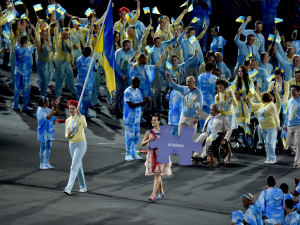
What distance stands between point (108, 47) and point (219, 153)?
140 inches

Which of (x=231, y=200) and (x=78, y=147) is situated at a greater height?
(x=78, y=147)

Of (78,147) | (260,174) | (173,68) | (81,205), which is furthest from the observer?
(173,68)

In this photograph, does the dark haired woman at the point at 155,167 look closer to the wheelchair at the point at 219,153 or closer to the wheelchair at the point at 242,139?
the wheelchair at the point at 219,153

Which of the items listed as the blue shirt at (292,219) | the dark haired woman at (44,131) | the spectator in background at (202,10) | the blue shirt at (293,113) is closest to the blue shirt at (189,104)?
the blue shirt at (293,113)

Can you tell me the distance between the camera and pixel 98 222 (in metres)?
8.66

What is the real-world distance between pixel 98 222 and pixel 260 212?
7.84ft

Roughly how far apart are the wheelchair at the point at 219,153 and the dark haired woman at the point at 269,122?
944 millimetres

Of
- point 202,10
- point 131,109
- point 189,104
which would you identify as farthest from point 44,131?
point 202,10

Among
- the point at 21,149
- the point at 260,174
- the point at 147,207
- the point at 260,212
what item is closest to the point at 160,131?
the point at 147,207

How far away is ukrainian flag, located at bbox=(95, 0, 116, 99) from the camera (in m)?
10.7

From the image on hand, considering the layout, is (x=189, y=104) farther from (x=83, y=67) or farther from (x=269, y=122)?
(x=83, y=67)

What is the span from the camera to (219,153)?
12602 mm

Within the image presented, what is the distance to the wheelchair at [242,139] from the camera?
14109 mm

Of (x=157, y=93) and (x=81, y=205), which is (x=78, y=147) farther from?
(x=157, y=93)
